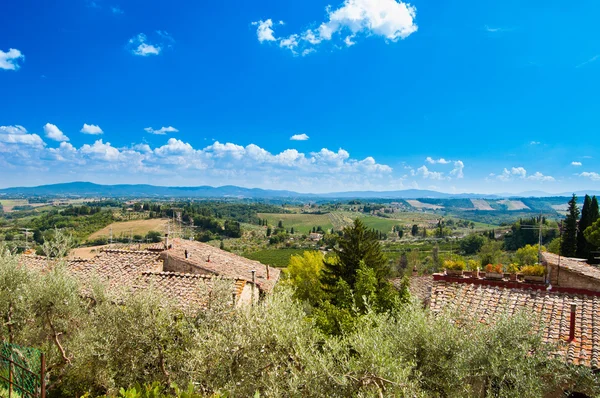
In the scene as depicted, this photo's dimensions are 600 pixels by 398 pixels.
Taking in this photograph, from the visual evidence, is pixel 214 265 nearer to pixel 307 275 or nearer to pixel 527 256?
pixel 307 275

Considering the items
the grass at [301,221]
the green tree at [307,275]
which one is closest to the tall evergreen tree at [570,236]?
the green tree at [307,275]

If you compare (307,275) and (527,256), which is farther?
(527,256)

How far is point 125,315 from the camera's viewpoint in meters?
8.69

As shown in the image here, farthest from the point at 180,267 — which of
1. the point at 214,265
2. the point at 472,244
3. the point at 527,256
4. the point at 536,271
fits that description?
the point at 472,244

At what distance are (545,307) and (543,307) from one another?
0.06m

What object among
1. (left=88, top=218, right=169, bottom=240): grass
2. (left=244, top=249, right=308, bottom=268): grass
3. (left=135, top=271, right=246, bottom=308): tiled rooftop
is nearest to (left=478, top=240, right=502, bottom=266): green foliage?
(left=244, top=249, right=308, bottom=268): grass

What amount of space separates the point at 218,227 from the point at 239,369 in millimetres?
114282

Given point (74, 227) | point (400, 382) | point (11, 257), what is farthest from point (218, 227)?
point (400, 382)

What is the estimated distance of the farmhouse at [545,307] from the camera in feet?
27.3

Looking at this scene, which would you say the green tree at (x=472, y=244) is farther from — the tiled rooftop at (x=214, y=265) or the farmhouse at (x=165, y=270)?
the farmhouse at (x=165, y=270)

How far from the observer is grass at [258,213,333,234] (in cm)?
15149

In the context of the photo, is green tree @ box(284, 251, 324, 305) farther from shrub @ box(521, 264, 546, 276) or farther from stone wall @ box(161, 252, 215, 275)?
shrub @ box(521, 264, 546, 276)

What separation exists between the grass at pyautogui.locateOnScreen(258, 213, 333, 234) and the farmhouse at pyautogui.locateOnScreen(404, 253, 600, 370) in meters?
129

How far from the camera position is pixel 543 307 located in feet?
33.7
